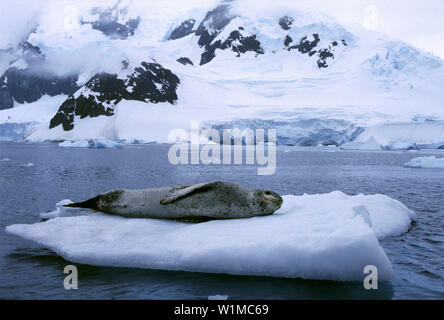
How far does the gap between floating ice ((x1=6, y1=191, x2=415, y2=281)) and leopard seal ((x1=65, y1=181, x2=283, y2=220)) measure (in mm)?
201

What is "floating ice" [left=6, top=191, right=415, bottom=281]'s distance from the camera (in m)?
4.74

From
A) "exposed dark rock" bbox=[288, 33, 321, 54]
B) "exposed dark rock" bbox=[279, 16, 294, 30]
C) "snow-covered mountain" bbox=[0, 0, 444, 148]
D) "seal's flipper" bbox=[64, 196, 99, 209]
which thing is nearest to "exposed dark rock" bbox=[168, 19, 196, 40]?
"snow-covered mountain" bbox=[0, 0, 444, 148]

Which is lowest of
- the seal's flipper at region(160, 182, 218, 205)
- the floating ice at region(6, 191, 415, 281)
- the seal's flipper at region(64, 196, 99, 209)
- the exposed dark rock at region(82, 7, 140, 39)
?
the floating ice at region(6, 191, 415, 281)

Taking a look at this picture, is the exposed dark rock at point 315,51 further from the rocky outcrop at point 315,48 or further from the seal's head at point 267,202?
the seal's head at point 267,202

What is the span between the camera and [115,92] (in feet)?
315

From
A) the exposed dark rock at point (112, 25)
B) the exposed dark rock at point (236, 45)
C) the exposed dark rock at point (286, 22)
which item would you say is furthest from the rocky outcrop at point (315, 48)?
the exposed dark rock at point (112, 25)

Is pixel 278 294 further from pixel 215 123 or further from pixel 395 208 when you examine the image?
pixel 215 123

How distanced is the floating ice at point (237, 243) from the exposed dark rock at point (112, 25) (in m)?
184

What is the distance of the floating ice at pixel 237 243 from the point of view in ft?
15.6

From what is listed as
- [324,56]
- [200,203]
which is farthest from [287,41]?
[200,203]

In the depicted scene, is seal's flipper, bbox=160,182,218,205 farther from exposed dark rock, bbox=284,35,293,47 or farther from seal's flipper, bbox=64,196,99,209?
exposed dark rock, bbox=284,35,293,47

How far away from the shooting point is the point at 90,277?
4.87 metres

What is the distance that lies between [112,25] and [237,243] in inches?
7729
